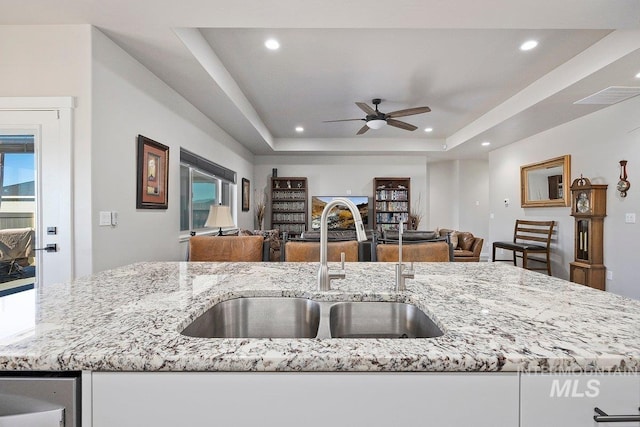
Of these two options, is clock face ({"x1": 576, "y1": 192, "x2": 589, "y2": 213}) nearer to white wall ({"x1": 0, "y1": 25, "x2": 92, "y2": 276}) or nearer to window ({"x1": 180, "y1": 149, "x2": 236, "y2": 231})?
window ({"x1": 180, "y1": 149, "x2": 236, "y2": 231})

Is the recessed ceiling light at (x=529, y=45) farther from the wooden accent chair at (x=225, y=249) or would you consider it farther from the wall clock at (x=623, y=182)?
the wooden accent chair at (x=225, y=249)

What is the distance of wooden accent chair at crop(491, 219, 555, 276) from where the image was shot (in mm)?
4777

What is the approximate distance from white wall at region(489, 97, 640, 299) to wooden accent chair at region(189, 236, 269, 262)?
173 inches

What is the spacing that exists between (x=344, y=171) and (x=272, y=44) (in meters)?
4.65

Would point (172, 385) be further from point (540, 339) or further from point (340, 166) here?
point (340, 166)

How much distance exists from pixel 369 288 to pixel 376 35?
2.57m

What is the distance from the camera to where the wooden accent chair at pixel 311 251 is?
2.49 metres

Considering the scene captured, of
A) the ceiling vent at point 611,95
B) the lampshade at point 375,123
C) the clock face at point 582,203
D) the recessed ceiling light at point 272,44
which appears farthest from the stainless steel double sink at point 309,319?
the clock face at point 582,203

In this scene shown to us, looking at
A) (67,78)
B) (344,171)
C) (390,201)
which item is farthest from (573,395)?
(344,171)

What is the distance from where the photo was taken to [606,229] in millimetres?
3893

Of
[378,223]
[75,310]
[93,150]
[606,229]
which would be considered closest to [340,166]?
[378,223]

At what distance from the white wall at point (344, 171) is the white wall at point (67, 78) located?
516cm

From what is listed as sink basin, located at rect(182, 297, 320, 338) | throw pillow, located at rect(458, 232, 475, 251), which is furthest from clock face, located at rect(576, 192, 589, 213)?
sink basin, located at rect(182, 297, 320, 338)

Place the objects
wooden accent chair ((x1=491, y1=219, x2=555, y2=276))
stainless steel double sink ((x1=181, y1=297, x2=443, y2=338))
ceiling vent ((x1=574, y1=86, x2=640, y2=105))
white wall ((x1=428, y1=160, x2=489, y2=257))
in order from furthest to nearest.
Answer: white wall ((x1=428, y1=160, x2=489, y2=257)) → wooden accent chair ((x1=491, y1=219, x2=555, y2=276)) → ceiling vent ((x1=574, y1=86, x2=640, y2=105)) → stainless steel double sink ((x1=181, y1=297, x2=443, y2=338))
